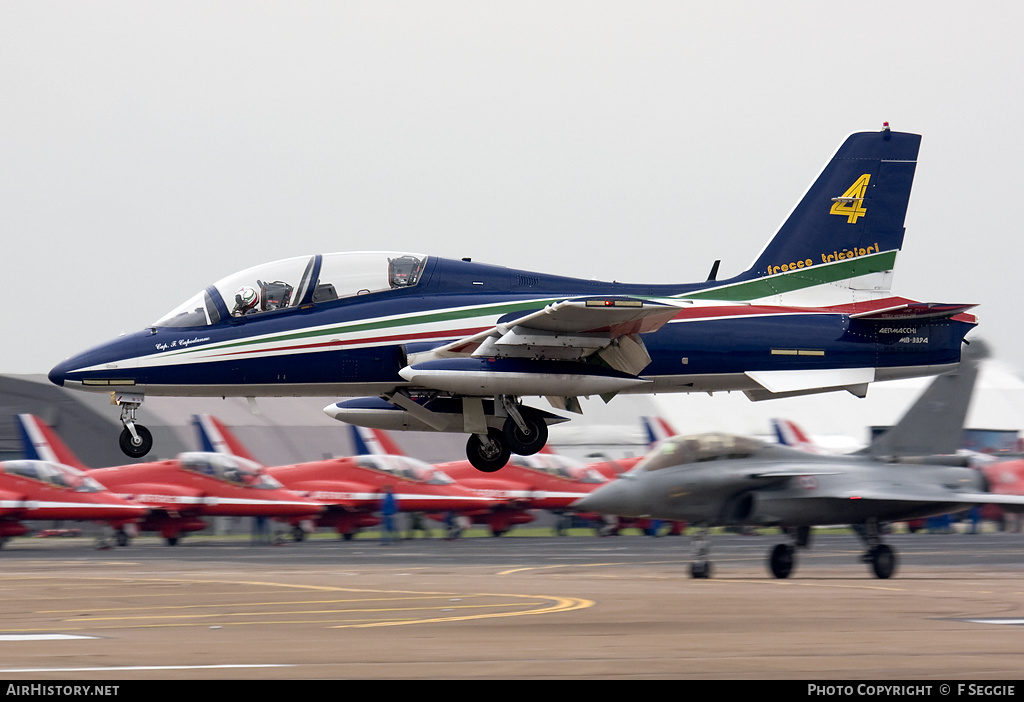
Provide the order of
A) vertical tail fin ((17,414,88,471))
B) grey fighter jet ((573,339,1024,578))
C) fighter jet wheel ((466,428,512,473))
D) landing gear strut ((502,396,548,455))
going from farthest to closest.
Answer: vertical tail fin ((17,414,88,471)) < grey fighter jet ((573,339,1024,578)) < fighter jet wheel ((466,428,512,473)) < landing gear strut ((502,396,548,455))

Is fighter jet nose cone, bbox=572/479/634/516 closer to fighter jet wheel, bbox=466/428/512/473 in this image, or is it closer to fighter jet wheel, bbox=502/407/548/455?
fighter jet wheel, bbox=466/428/512/473

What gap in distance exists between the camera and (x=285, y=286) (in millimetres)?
19625

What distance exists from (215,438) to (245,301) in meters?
36.4

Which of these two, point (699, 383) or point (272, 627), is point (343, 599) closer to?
point (272, 627)

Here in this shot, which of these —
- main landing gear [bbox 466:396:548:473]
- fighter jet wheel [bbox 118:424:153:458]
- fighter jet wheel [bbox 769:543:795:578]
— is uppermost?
main landing gear [bbox 466:396:548:473]

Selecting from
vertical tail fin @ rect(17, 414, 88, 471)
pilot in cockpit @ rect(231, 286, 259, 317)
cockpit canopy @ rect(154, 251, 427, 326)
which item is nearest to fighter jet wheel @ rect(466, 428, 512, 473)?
cockpit canopy @ rect(154, 251, 427, 326)

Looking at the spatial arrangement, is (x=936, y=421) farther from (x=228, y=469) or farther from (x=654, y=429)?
(x=228, y=469)

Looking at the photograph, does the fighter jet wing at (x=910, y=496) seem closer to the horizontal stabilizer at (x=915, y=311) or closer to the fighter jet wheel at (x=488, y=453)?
the horizontal stabilizer at (x=915, y=311)

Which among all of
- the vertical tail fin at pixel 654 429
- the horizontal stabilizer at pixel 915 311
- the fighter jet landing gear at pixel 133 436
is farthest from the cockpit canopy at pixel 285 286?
the vertical tail fin at pixel 654 429

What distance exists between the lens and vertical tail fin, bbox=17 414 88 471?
5028 centimetres

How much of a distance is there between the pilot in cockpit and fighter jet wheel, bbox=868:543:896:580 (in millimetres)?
20011

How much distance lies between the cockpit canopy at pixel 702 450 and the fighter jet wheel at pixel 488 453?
10.8 metres

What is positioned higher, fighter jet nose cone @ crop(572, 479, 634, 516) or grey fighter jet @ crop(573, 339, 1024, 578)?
grey fighter jet @ crop(573, 339, 1024, 578)

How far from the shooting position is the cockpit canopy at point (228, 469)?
5088 centimetres
